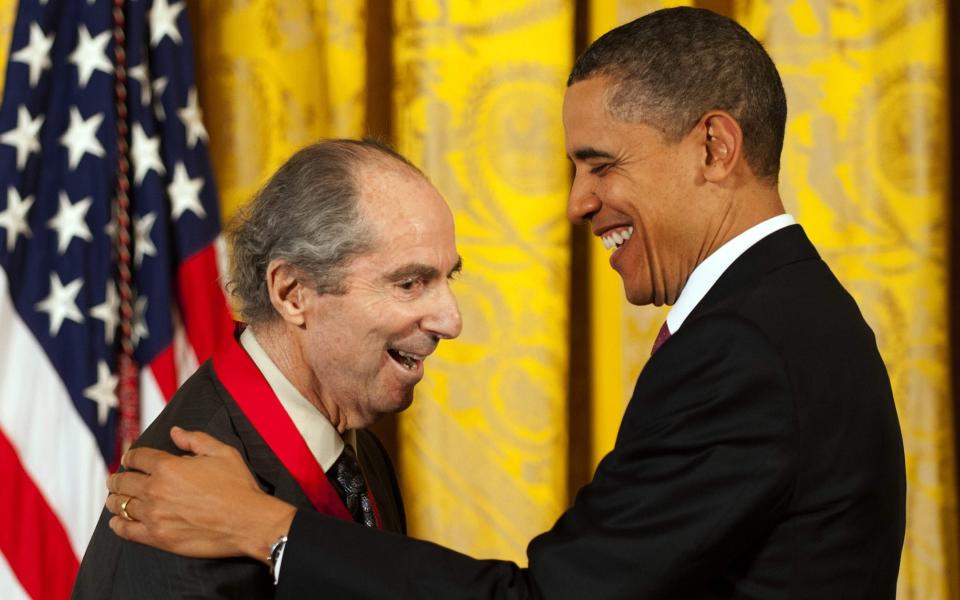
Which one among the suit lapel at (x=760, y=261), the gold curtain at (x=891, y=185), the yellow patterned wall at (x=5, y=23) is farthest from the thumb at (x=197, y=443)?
the gold curtain at (x=891, y=185)

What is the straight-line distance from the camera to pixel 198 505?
1.49 meters

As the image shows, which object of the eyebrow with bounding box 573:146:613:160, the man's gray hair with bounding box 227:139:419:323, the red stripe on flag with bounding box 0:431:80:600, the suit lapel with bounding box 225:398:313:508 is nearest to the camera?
the suit lapel with bounding box 225:398:313:508

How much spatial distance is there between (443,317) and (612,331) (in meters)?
1.44

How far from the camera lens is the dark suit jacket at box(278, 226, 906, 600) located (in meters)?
1.52

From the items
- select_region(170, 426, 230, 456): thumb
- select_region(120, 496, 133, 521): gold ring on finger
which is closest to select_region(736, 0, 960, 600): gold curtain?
select_region(170, 426, 230, 456): thumb

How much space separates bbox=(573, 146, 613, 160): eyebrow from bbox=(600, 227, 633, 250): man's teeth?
0.13 m

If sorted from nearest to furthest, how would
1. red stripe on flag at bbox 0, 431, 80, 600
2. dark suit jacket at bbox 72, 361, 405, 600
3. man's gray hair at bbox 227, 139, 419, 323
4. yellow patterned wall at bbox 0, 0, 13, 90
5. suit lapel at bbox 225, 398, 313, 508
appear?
dark suit jacket at bbox 72, 361, 405, 600, suit lapel at bbox 225, 398, 313, 508, man's gray hair at bbox 227, 139, 419, 323, red stripe on flag at bbox 0, 431, 80, 600, yellow patterned wall at bbox 0, 0, 13, 90

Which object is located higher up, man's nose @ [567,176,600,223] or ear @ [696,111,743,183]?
ear @ [696,111,743,183]

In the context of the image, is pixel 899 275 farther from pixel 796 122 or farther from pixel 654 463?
pixel 654 463

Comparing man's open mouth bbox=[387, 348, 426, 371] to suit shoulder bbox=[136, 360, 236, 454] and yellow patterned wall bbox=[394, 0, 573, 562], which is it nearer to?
suit shoulder bbox=[136, 360, 236, 454]

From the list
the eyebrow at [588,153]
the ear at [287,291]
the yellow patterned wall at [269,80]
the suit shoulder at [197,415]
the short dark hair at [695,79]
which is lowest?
the suit shoulder at [197,415]

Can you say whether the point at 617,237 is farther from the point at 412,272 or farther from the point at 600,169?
the point at 412,272

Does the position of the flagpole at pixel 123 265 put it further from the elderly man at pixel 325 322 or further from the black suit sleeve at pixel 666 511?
the black suit sleeve at pixel 666 511

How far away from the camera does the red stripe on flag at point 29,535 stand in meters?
2.59
